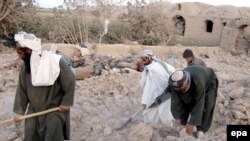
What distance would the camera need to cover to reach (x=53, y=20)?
15.4 m

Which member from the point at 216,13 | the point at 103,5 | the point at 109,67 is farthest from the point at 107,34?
the point at 216,13

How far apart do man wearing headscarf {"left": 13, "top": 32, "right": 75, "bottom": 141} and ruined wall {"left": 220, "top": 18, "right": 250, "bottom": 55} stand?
45.3 ft

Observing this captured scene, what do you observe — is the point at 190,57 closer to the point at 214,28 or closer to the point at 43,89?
the point at 43,89

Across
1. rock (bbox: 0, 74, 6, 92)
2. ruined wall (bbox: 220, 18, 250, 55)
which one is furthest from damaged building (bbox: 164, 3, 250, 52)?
rock (bbox: 0, 74, 6, 92)

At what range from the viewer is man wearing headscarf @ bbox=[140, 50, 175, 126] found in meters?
4.85

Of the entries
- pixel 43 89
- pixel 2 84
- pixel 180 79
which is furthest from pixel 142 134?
pixel 2 84

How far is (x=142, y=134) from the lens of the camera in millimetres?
4379

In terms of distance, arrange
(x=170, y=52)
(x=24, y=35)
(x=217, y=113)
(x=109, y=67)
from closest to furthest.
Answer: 1. (x=24, y=35)
2. (x=217, y=113)
3. (x=109, y=67)
4. (x=170, y=52)

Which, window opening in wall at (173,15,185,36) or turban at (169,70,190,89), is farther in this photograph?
window opening in wall at (173,15,185,36)

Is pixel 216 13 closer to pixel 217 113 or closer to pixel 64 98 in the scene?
pixel 217 113

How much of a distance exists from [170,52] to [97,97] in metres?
7.72

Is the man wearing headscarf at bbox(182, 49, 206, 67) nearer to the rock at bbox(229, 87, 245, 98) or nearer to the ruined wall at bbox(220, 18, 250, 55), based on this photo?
the rock at bbox(229, 87, 245, 98)

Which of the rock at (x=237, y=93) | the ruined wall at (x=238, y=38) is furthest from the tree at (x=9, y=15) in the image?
the rock at (x=237, y=93)

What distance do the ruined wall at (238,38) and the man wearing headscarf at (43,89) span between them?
45.3 ft
